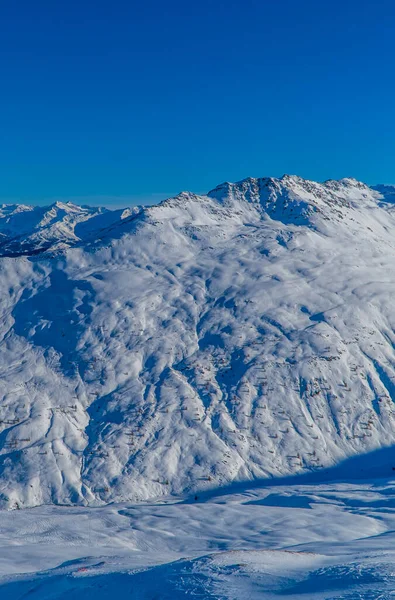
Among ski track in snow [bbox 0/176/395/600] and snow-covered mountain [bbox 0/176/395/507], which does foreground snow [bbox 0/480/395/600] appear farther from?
snow-covered mountain [bbox 0/176/395/507]

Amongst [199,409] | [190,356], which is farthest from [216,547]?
[190,356]

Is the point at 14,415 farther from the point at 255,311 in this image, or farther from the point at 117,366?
the point at 255,311

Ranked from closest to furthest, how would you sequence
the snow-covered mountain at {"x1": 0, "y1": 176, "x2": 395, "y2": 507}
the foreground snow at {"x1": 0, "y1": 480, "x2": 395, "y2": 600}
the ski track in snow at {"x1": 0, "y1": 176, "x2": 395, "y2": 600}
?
the foreground snow at {"x1": 0, "y1": 480, "x2": 395, "y2": 600}, the ski track in snow at {"x1": 0, "y1": 176, "x2": 395, "y2": 600}, the snow-covered mountain at {"x1": 0, "y1": 176, "x2": 395, "y2": 507}

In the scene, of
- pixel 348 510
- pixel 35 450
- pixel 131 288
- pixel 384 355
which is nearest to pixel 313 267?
pixel 384 355

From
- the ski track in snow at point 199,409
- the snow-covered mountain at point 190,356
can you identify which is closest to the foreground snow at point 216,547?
the ski track in snow at point 199,409

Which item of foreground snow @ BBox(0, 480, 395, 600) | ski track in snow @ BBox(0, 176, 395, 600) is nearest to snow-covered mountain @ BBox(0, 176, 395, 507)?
ski track in snow @ BBox(0, 176, 395, 600)

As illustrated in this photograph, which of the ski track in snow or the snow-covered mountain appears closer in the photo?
the ski track in snow

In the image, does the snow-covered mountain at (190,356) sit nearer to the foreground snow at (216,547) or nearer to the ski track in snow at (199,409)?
the ski track in snow at (199,409)
